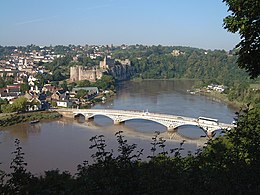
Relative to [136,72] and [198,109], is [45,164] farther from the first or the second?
[136,72]

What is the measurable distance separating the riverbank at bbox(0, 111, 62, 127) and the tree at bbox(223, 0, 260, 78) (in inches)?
522

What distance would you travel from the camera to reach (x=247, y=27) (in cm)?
256

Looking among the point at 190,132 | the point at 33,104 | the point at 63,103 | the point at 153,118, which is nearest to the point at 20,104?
the point at 33,104

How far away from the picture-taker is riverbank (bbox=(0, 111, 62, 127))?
48.8 ft

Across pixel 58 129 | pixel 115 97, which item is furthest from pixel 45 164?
pixel 115 97

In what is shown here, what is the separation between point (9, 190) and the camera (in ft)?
8.67

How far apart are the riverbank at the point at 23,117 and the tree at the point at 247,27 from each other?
43.5 ft

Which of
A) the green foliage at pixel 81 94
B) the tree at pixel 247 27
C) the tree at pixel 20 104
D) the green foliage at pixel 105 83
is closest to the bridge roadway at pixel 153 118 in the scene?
the tree at pixel 20 104

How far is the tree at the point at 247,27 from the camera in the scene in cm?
250

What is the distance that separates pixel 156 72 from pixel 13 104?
25.6 m

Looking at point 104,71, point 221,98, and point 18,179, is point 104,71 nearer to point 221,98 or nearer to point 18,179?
point 221,98

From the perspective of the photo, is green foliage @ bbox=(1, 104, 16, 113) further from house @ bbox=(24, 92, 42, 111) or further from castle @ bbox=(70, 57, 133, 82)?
castle @ bbox=(70, 57, 133, 82)

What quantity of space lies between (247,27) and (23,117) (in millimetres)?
14502

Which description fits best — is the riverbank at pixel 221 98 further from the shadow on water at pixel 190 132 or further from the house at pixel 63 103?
the house at pixel 63 103
